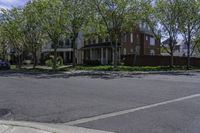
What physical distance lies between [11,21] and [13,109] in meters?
34.4

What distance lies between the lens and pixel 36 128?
9.46m

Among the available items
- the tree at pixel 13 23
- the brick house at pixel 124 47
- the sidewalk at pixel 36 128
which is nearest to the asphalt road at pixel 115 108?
the sidewalk at pixel 36 128

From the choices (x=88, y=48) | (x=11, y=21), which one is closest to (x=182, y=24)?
(x=11, y=21)

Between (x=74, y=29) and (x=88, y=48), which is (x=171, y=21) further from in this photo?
(x=88, y=48)

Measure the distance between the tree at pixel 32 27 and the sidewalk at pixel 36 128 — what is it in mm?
32444

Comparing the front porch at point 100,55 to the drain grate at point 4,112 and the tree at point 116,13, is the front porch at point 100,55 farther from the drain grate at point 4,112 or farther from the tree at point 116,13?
the drain grate at point 4,112

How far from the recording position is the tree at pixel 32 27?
42.4 metres

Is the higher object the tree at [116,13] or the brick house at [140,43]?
the tree at [116,13]

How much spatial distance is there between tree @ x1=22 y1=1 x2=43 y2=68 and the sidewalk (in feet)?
106

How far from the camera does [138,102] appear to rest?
14.1 meters

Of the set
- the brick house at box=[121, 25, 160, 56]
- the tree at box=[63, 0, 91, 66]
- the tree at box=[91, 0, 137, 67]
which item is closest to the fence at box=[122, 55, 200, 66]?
the brick house at box=[121, 25, 160, 56]

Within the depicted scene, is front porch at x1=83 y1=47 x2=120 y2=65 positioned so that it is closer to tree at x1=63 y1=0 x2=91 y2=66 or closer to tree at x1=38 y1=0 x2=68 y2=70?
tree at x1=63 y1=0 x2=91 y2=66

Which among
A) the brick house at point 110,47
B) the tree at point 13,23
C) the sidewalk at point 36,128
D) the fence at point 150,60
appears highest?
the tree at point 13,23

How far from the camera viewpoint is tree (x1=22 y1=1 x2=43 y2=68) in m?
42.4
